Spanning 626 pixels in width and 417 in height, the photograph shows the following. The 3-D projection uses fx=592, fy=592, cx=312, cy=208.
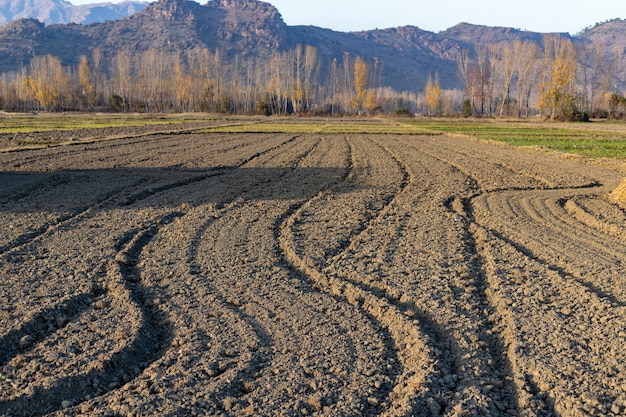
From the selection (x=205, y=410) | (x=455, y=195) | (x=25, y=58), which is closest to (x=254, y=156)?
(x=455, y=195)

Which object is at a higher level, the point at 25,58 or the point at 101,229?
the point at 25,58

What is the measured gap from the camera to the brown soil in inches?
170

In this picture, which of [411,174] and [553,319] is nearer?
[553,319]

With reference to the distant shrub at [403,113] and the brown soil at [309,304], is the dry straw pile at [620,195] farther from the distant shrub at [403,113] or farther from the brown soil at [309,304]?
the distant shrub at [403,113]

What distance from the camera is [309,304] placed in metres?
6.16

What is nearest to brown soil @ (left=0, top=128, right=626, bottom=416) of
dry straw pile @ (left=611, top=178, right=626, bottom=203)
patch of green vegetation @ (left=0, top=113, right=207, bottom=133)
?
→ dry straw pile @ (left=611, top=178, right=626, bottom=203)

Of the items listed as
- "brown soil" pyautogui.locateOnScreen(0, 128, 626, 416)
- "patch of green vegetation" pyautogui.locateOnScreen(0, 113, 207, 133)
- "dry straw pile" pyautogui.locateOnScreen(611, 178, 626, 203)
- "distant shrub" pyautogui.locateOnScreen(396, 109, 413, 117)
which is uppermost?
"distant shrub" pyautogui.locateOnScreen(396, 109, 413, 117)

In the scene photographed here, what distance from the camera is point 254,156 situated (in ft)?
75.7

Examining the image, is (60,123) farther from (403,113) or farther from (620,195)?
(403,113)

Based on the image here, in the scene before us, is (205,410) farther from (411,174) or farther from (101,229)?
(411,174)

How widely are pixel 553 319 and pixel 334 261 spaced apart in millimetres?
2929

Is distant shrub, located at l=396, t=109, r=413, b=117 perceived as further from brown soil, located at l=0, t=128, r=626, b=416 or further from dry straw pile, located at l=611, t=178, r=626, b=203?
brown soil, located at l=0, t=128, r=626, b=416

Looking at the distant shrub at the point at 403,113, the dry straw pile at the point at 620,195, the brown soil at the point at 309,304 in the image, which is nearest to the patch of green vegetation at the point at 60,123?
the brown soil at the point at 309,304

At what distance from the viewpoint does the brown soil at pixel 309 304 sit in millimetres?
4316
